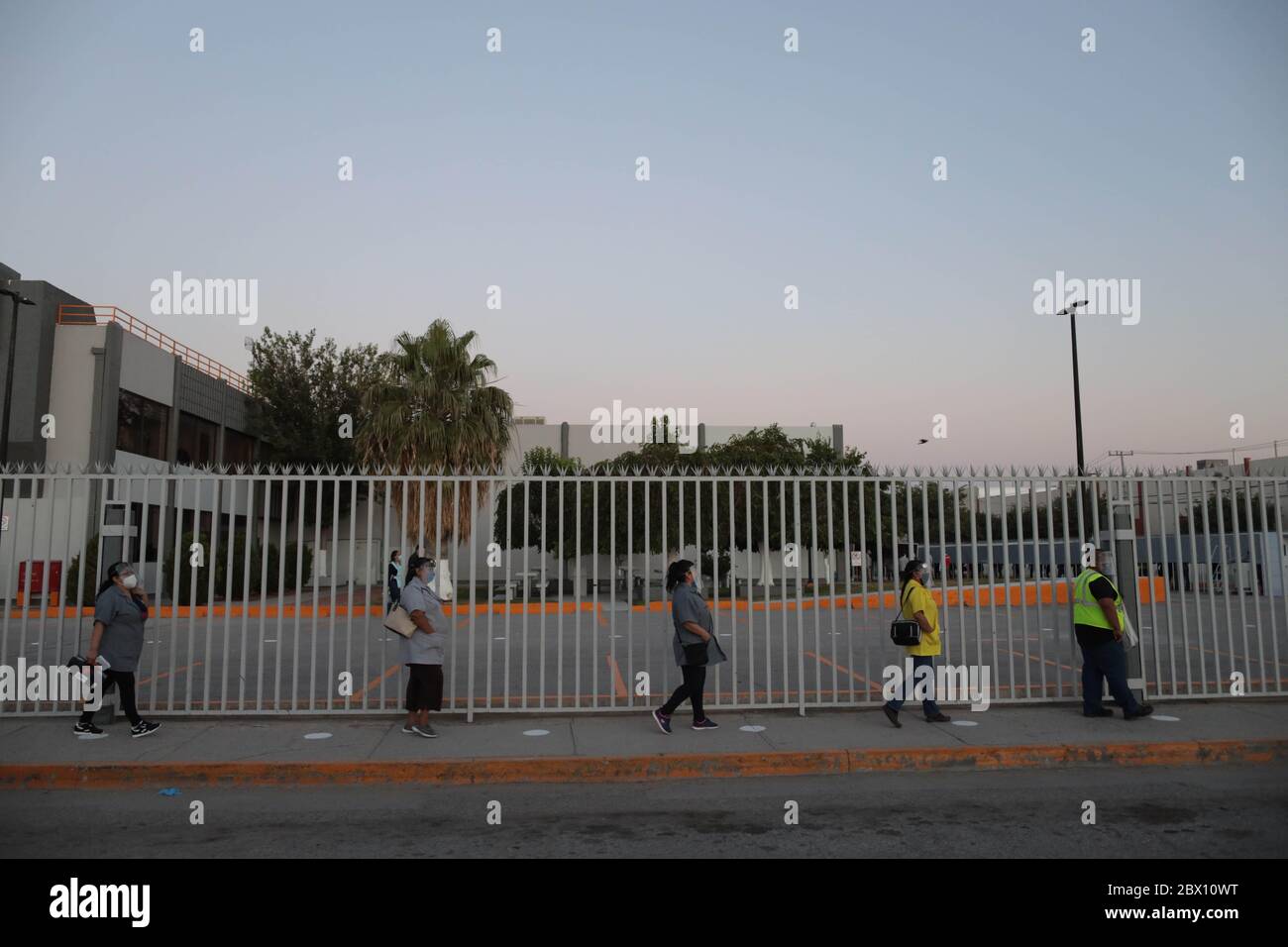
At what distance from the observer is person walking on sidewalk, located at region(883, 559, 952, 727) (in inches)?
351

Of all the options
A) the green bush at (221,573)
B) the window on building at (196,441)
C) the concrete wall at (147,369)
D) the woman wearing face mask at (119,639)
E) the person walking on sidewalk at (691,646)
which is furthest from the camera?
the window on building at (196,441)

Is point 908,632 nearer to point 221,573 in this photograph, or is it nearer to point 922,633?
point 922,633

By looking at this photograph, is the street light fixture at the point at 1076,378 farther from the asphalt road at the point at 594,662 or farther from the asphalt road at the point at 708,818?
the asphalt road at the point at 708,818

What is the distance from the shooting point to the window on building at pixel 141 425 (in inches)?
1099

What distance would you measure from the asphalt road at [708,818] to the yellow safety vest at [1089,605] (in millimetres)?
1643

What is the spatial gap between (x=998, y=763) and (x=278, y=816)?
18.8ft

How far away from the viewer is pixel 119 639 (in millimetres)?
8391

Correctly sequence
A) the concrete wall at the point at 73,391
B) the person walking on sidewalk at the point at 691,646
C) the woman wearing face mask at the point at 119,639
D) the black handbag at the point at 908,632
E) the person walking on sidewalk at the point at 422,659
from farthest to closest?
1. the concrete wall at the point at 73,391
2. the black handbag at the point at 908,632
3. the person walking on sidewalk at the point at 691,646
4. the person walking on sidewalk at the point at 422,659
5. the woman wearing face mask at the point at 119,639

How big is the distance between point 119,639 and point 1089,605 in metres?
9.22

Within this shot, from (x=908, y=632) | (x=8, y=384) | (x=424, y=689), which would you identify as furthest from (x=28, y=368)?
(x=908, y=632)

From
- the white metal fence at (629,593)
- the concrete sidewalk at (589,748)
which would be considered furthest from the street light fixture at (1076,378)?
the concrete sidewalk at (589,748)

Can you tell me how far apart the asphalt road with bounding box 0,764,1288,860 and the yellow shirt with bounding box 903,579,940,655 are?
5.13 feet
